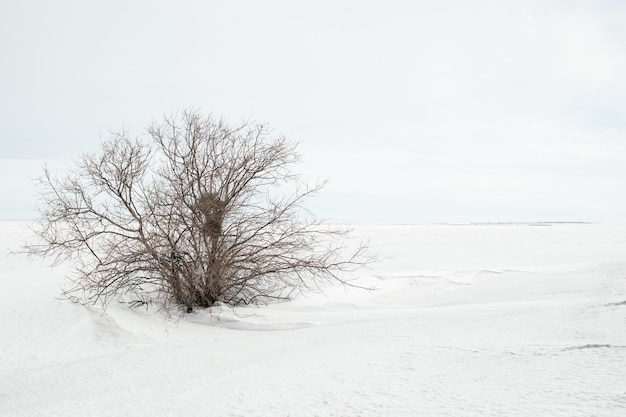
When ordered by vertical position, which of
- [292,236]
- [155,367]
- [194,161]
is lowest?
[155,367]

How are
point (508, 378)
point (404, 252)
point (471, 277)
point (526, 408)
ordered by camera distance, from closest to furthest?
point (526, 408)
point (508, 378)
point (471, 277)
point (404, 252)

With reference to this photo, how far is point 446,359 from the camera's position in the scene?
376cm

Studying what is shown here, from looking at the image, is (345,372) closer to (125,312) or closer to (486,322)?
(486,322)

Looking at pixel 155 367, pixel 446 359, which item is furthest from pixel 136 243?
pixel 446 359

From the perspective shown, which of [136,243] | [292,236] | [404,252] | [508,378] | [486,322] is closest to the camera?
[508,378]

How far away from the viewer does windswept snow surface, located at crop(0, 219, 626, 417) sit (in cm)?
291

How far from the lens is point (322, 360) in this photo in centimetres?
416

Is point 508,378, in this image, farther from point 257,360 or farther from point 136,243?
point 136,243

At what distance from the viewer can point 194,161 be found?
29.1ft

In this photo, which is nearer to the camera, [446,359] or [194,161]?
[446,359]

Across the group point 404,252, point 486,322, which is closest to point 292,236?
point 486,322

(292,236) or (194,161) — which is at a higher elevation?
(194,161)

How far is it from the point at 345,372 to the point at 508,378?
1220 millimetres

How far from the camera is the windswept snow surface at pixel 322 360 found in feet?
9.55
